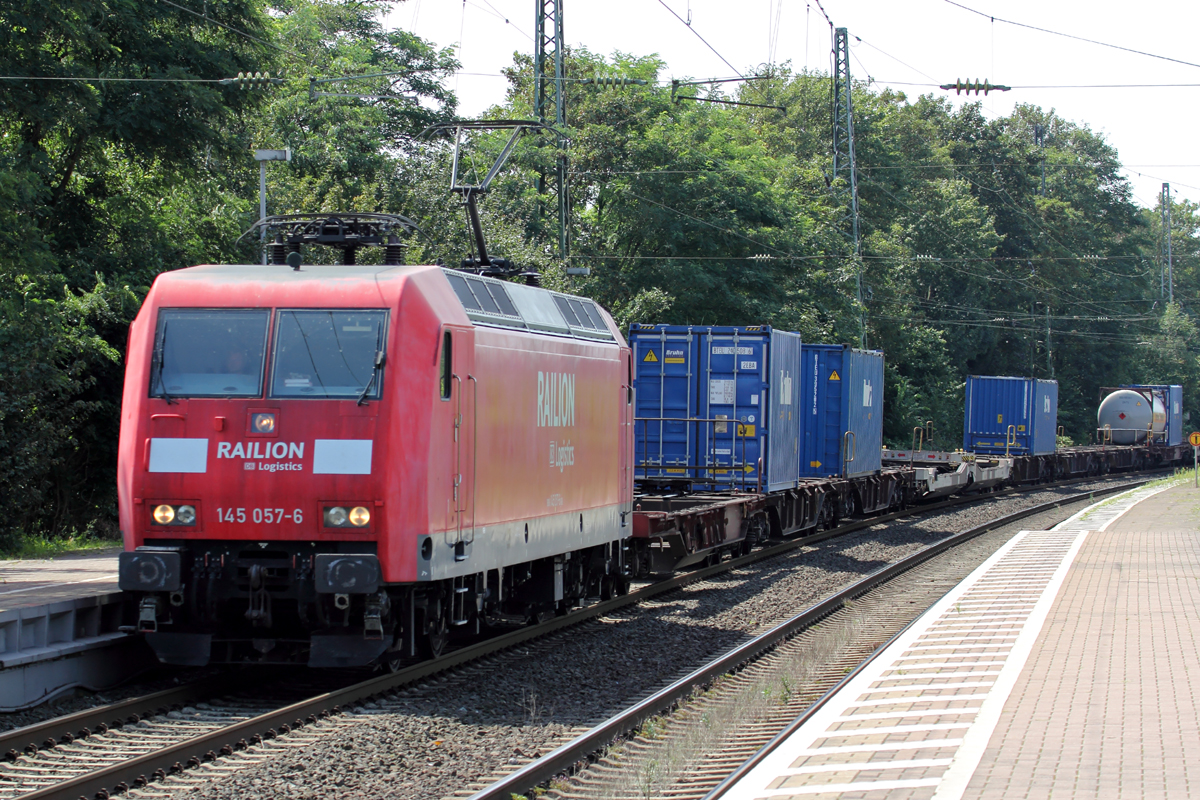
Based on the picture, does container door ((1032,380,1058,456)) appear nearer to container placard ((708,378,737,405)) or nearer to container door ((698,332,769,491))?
container door ((698,332,769,491))

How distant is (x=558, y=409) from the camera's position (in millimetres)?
12344

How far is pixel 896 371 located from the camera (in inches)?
2076

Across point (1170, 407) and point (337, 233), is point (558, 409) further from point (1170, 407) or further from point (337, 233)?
point (1170, 407)

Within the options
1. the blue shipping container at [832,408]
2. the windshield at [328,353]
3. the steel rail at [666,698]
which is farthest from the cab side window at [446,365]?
the blue shipping container at [832,408]

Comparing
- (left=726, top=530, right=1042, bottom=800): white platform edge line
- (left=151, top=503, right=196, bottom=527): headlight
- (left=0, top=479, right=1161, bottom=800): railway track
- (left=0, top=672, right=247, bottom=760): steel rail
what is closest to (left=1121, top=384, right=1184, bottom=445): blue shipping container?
(left=726, top=530, right=1042, bottom=800): white platform edge line

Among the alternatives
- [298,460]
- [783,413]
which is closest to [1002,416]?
[783,413]

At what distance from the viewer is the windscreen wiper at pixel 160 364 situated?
31.1 ft

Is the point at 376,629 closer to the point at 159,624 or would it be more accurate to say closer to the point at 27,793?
the point at 159,624

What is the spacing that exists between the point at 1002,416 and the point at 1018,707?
33191 mm

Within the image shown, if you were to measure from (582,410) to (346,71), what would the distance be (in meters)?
30.4

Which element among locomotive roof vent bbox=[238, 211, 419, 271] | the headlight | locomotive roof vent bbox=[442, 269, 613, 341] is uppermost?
Result: locomotive roof vent bbox=[238, 211, 419, 271]

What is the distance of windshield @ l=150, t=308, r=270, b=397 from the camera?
9.50 meters

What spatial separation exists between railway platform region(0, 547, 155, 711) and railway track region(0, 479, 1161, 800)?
2.67 feet

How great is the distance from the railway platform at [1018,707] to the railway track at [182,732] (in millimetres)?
1577
